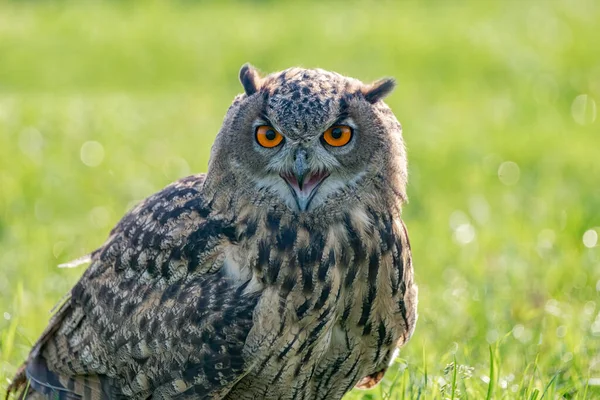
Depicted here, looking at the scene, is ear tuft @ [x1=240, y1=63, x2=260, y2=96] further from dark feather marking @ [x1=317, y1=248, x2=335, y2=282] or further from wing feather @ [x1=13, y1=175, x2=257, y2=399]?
dark feather marking @ [x1=317, y1=248, x2=335, y2=282]

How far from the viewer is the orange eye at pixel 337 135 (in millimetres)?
3188

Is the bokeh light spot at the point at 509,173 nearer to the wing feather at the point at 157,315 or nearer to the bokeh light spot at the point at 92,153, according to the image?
the bokeh light spot at the point at 92,153

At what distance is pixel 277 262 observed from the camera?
325 cm

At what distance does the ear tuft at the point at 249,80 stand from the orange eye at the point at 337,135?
330 mm

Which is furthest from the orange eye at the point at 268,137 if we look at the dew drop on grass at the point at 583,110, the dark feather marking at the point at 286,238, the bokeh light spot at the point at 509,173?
the dew drop on grass at the point at 583,110

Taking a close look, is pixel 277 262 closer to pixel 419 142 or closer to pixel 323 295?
pixel 323 295

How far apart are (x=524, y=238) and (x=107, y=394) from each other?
3.32m

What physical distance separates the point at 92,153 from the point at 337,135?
4.87 m

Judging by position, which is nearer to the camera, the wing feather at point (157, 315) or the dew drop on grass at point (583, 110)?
the wing feather at point (157, 315)

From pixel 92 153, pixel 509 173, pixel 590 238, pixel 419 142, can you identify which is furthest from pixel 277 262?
pixel 419 142

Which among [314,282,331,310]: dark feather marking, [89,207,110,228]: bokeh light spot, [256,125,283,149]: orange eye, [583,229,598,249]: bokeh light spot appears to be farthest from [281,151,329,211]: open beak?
[89,207,110,228]: bokeh light spot

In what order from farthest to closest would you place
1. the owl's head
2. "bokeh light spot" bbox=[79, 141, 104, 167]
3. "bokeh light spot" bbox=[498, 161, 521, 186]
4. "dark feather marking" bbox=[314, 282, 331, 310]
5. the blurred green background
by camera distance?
"bokeh light spot" bbox=[79, 141, 104, 167] < "bokeh light spot" bbox=[498, 161, 521, 186] < the blurred green background < "dark feather marking" bbox=[314, 282, 331, 310] < the owl's head

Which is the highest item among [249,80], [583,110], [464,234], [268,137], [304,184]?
[583,110]

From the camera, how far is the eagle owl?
3.21m
